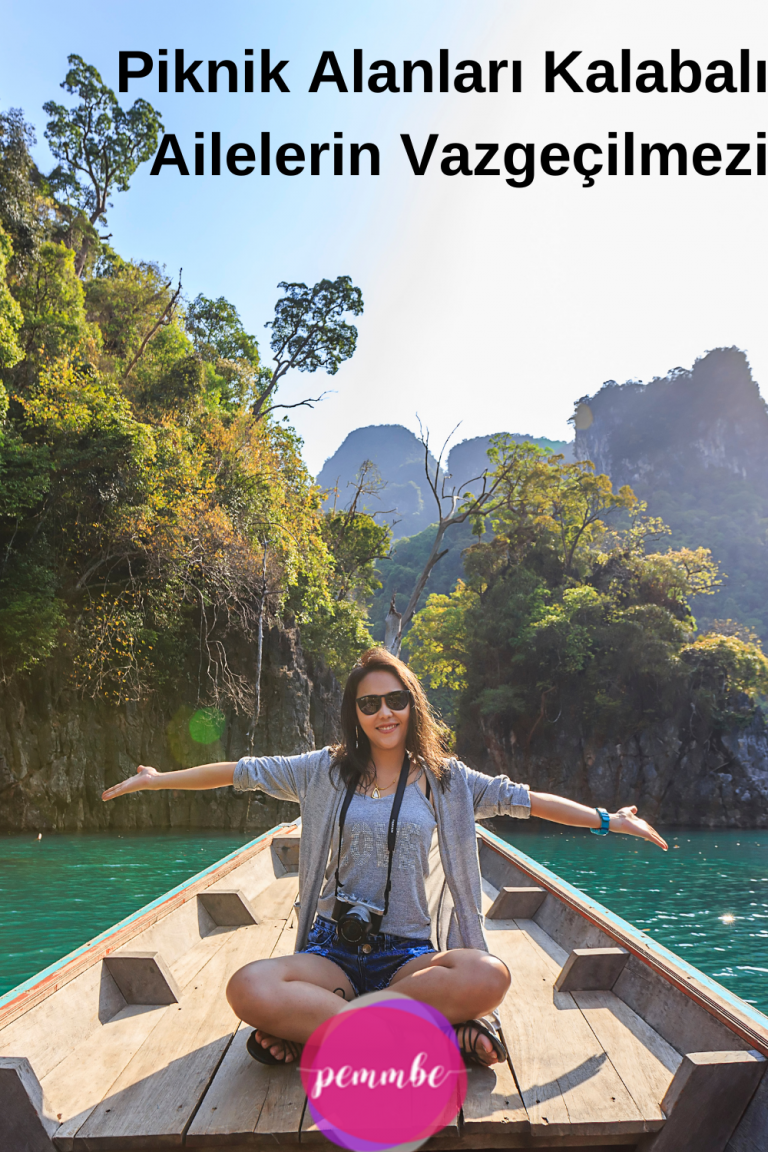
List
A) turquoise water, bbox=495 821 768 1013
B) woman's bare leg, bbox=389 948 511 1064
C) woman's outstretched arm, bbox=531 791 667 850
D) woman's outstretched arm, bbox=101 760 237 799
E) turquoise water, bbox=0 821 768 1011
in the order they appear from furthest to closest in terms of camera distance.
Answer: turquoise water, bbox=495 821 768 1013 → turquoise water, bbox=0 821 768 1011 → woman's outstretched arm, bbox=101 760 237 799 → woman's outstretched arm, bbox=531 791 667 850 → woman's bare leg, bbox=389 948 511 1064

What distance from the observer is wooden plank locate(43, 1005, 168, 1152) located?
1.73 m

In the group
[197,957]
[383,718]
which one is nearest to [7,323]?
[197,957]

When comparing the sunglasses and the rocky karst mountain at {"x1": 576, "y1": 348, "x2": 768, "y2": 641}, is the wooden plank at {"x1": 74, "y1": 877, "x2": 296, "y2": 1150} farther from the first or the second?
the rocky karst mountain at {"x1": 576, "y1": 348, "x2": 768, "y2": 641}

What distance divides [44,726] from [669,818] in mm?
14908

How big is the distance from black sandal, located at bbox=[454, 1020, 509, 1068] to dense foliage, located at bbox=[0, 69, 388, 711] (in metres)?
9.69

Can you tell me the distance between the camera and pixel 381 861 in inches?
84.6

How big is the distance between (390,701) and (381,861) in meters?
0.48

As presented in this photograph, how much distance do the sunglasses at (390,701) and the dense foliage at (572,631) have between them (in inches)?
697

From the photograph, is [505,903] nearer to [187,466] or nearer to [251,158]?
[251,158]

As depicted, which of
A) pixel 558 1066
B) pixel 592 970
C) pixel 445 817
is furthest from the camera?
pixel 592 970

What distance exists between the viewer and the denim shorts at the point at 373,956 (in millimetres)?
2049

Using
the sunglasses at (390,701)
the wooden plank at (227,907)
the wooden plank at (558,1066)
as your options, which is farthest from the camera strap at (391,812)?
the wooden plank at (227,907)

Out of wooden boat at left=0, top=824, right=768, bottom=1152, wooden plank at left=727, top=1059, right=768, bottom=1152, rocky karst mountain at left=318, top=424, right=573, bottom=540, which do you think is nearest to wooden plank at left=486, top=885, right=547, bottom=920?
wooden boat at left=0, top=824, right=768, bottom=1152

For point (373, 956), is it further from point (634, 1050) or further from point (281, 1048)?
point (634, 1050)
